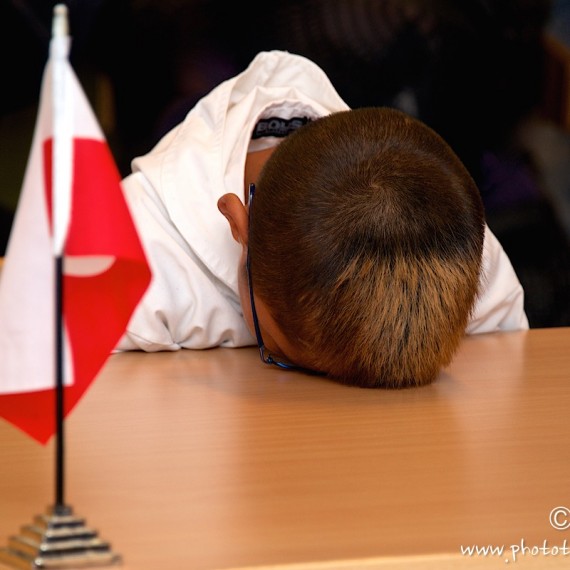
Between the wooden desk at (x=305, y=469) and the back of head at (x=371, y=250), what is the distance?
5 cm

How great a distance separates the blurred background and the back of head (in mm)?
929

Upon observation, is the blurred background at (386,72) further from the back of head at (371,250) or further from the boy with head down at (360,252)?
the back of head at (371,250)

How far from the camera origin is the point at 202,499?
54cm

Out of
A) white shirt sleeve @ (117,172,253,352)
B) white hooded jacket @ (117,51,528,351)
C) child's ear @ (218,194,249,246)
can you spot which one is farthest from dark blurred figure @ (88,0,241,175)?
child's ear @ (218,194,249,246)

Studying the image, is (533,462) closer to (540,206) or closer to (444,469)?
(444,469)

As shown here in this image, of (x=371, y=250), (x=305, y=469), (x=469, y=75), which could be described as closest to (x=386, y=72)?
(x=469, y=75)

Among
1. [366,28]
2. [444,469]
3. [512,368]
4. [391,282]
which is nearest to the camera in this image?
[444,469]

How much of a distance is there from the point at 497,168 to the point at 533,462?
1217 millimetres

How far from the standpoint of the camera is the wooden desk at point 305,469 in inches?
19.0

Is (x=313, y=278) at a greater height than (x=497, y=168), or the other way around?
(x=313, y=278)

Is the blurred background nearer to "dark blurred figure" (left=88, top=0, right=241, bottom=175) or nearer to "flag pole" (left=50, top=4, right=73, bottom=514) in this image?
"dark blurred figure" (left=88, top=0, right=241, bottom=175)

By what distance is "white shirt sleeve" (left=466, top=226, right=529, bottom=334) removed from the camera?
1062 mm

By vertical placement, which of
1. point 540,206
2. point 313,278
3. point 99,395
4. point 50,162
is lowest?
point 540,206

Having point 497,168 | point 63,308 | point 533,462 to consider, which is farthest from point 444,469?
point 497,168
